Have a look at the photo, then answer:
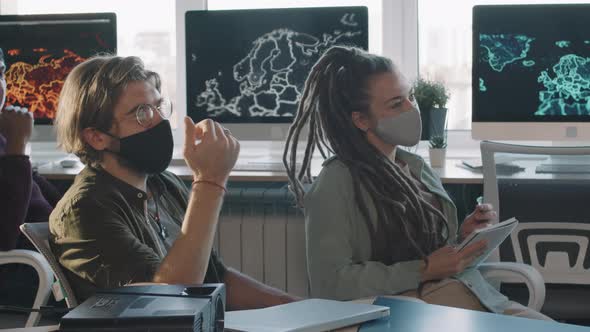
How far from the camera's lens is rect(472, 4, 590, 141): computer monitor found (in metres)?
2.87

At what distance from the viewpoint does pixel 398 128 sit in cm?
203

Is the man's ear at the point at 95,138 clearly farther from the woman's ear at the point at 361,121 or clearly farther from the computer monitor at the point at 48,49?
the computer monitor at the point at 48,49

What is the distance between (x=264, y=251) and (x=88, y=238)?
1627 millimetres

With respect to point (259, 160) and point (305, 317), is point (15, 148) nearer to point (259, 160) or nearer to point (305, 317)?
point (259, 160)

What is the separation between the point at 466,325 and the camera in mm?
1083

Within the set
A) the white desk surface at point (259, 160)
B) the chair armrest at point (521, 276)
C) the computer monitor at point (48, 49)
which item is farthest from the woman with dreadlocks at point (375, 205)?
the computer monitor at point (48, 49)

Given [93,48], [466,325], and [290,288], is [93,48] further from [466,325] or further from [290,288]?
[466,325]

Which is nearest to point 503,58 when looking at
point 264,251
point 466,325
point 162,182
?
point 264,251

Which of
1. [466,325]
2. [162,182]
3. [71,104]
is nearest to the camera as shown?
[466,325]

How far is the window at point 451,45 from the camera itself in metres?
3.43

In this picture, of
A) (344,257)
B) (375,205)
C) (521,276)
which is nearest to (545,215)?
(521,276)

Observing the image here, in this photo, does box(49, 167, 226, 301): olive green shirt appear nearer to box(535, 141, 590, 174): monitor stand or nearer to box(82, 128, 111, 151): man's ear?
box(82, 128, 111, 151): man's ear

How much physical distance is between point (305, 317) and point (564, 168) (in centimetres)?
184

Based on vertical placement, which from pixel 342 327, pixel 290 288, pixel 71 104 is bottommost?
pixel 290 288
